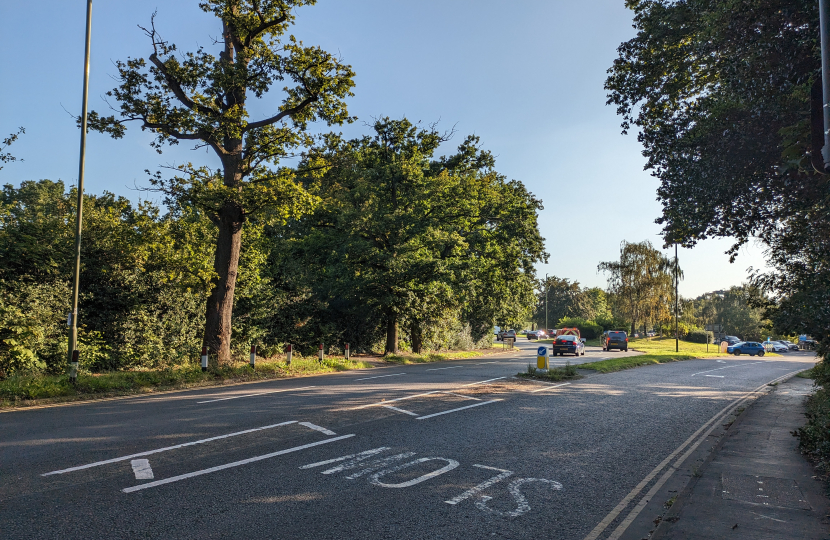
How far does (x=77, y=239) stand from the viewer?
1301 cm

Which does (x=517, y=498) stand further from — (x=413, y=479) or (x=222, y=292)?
(x=222, y=292)

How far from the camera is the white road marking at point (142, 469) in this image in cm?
571

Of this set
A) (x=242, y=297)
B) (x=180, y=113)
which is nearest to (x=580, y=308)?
(x=242, y=297)

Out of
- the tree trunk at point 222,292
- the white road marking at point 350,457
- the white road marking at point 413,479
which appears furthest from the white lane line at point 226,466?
the tree trunk at point 222,292

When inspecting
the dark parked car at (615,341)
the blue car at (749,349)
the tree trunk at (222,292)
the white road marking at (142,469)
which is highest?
the tree trunk at (222,292)

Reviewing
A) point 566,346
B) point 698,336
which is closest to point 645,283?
point 698,336

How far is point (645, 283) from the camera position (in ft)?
216

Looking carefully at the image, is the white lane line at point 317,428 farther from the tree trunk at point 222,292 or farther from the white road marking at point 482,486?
the tree trunk at point 222,292

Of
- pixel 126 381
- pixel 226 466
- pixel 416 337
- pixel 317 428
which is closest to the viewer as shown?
pixel 226 466

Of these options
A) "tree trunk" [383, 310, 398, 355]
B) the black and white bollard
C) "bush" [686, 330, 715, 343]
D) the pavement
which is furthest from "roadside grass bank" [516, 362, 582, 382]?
"bush" [686, 330, 715, 343]

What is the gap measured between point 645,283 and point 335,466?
221 feet

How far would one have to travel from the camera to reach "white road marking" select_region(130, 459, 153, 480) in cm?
571

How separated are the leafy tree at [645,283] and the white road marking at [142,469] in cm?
6799

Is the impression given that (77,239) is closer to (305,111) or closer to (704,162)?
(305,111)
